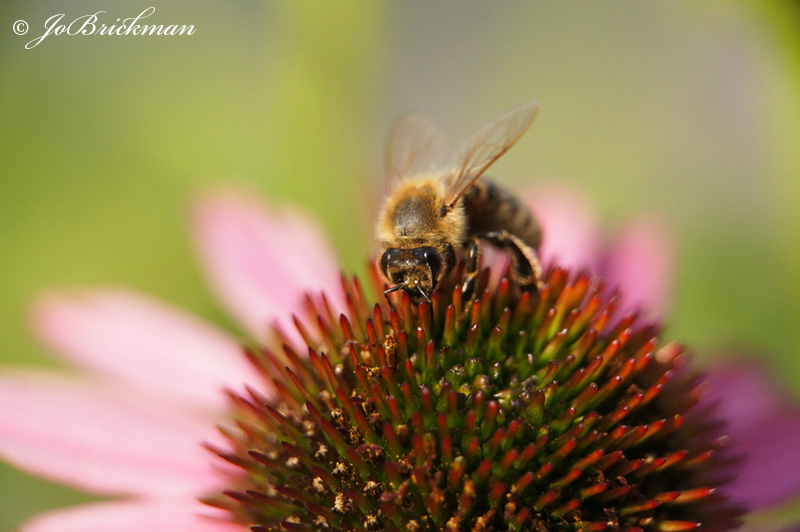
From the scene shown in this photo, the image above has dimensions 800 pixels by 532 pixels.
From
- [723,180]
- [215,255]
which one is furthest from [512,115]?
[723,180]

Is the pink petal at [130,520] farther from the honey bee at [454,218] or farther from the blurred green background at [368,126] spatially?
the blurred green background at [368,126]

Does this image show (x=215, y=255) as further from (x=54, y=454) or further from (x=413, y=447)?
(x=413, y=447)

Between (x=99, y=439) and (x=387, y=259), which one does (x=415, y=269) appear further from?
Result: (x=99, y=439)

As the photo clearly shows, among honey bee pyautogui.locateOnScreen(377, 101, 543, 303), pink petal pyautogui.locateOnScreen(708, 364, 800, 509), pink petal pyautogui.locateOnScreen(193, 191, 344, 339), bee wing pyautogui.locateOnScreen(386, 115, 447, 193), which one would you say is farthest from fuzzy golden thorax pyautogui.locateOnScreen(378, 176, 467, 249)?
pink petal pyautogui.locateOnScreen(708, 364, 800, 509)

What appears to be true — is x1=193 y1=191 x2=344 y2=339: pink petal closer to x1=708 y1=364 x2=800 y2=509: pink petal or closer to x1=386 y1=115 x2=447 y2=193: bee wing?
x1=386 y1=115 x2=447 y2=193: bee wing

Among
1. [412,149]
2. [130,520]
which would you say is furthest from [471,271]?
[130,520]

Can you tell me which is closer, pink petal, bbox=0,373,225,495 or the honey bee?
the honey bee

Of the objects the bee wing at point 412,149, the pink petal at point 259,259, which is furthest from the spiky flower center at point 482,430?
the pink petal at point 259,259
